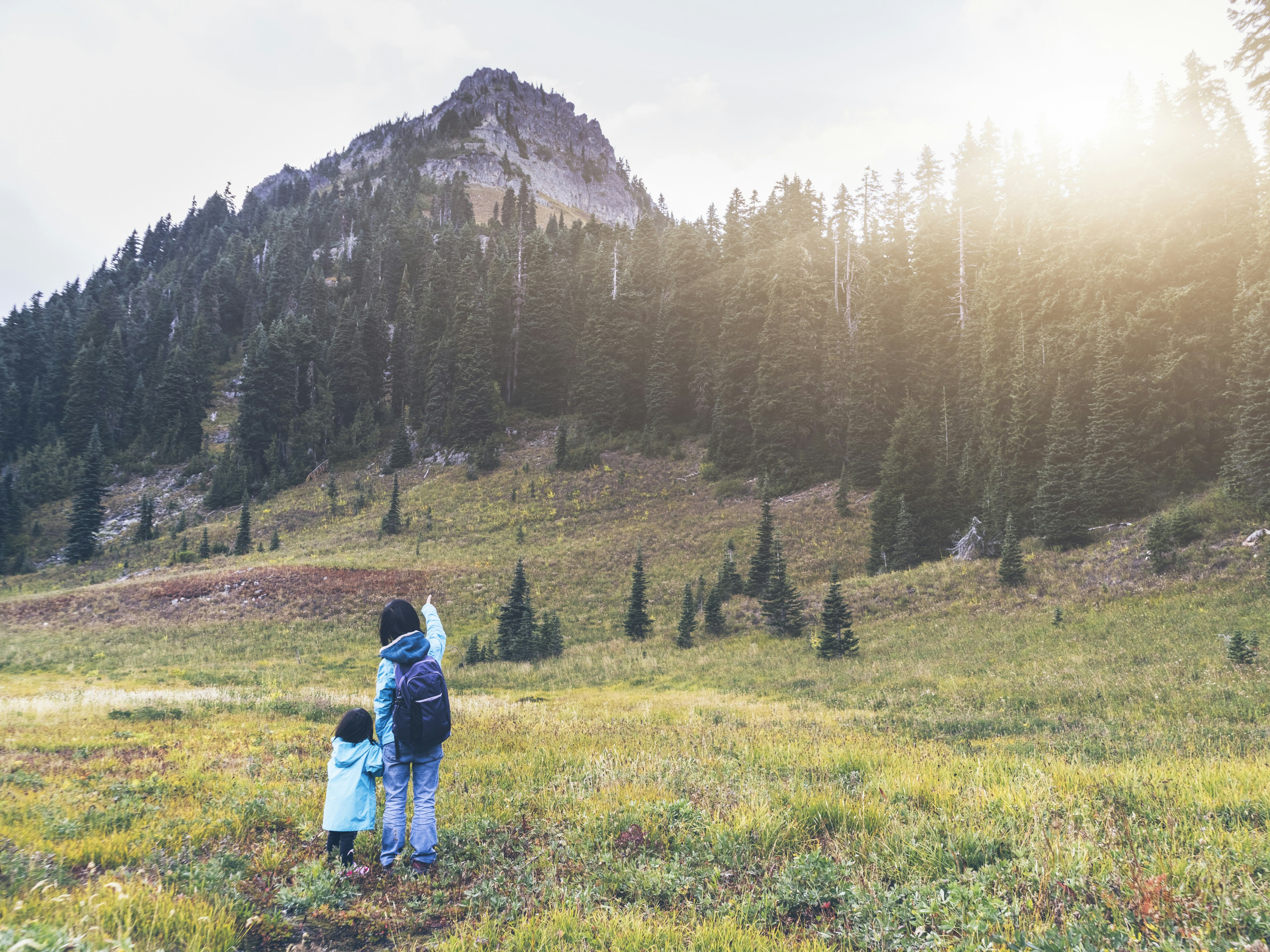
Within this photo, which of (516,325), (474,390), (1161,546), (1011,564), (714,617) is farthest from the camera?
(516,325)

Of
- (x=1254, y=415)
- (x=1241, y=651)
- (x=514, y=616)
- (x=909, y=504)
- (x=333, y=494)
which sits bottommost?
(x=514, y=616)

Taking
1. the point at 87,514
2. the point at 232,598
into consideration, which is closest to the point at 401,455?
the point at 87,514

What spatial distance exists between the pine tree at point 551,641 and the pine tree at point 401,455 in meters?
40.2

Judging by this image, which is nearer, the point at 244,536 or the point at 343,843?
the point at 343,843

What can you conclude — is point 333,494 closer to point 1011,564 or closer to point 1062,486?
point 1011,564

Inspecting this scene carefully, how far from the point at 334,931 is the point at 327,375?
2946 inches

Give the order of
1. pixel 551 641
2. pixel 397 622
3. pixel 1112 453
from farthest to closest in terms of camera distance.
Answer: pixel 1112 453 < pixel 551 641 < pixel 397 622

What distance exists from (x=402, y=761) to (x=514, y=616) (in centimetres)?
1787

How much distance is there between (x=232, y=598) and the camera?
30203 mm

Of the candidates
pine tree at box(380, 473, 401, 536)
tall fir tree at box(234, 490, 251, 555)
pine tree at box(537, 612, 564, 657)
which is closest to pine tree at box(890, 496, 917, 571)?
pine tree at box(537, 612, 564, 657)

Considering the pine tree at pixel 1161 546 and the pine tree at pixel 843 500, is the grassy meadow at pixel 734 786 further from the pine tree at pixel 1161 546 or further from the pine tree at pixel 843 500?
the pine tree at pixel 843 500

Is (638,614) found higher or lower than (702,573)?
lower

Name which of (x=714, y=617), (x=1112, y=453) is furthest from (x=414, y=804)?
(x=1112, y=453)

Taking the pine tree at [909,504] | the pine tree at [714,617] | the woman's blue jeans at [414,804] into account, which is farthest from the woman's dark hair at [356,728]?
the pine tree at [909,504]
